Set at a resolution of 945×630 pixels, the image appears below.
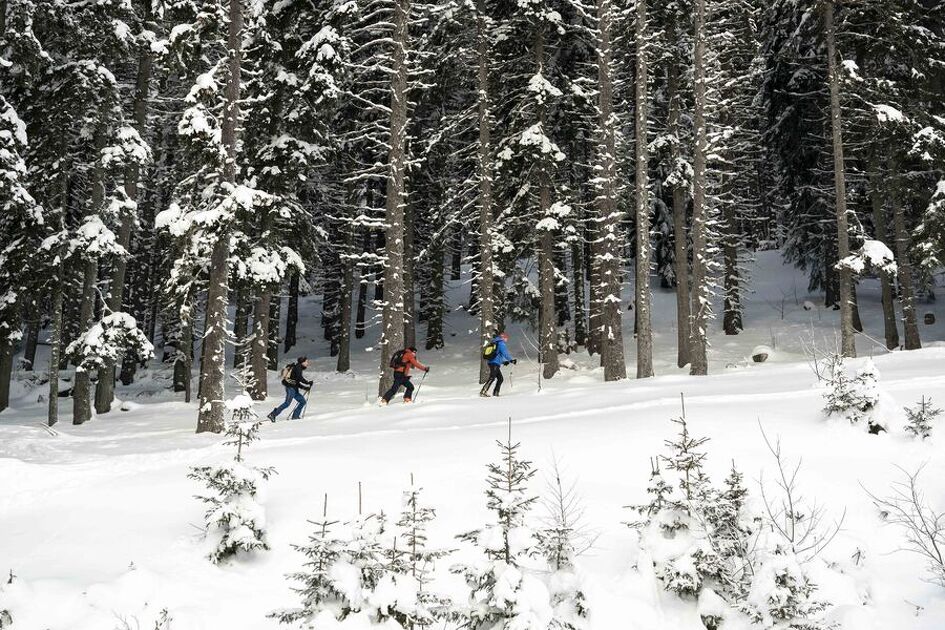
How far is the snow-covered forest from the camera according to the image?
562 centimetres

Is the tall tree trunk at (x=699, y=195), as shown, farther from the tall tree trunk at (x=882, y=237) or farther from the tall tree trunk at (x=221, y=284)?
the tall tree trunk at (x=221, y=284)

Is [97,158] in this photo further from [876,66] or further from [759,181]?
[759,181]

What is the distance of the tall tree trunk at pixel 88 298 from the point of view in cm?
1822

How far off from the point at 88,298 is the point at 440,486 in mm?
16293

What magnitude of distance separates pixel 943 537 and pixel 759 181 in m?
45.9

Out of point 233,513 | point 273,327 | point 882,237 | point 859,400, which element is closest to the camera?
point 233,513

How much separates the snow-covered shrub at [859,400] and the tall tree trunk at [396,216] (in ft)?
33.4

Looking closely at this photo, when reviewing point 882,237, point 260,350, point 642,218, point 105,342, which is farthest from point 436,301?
point 882,237

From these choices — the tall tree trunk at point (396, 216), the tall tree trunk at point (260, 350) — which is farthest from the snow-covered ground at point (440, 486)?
the tall tree trunk at point (260, 350)

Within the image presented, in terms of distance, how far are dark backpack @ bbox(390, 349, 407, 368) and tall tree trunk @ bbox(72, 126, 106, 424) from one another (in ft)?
32.0

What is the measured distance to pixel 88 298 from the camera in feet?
62.6

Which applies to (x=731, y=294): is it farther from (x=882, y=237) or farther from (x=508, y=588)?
(x=508, y=588)

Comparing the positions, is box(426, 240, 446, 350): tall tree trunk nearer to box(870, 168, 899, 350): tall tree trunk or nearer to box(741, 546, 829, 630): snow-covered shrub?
box(870, 168, 899, 350): tall tree trunk

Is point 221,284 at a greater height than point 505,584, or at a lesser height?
greater
